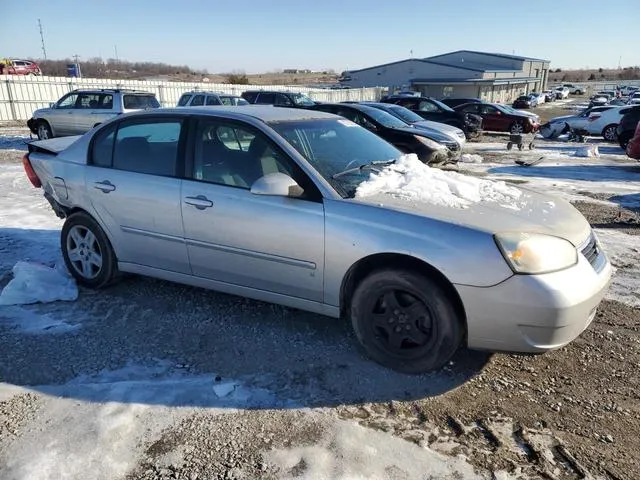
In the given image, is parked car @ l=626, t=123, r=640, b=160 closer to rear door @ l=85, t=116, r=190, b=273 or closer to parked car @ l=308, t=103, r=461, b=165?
parked car @ l=308, t=103, r=461, b=165

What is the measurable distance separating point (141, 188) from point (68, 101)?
1351 centimetres

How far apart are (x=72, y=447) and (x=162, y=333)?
1.26 metres

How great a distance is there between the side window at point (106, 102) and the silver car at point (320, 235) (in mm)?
10978

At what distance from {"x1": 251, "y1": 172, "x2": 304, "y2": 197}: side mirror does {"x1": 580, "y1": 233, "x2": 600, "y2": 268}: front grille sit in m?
1.87

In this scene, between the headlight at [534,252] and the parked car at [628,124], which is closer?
the headlight at [534,252]

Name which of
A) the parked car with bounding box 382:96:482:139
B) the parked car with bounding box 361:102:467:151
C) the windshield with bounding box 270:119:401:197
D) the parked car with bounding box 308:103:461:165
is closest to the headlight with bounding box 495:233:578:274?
the windshield with bounding box 270:119:401:197

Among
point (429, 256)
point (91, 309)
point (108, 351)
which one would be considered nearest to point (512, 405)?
point (429, 256)

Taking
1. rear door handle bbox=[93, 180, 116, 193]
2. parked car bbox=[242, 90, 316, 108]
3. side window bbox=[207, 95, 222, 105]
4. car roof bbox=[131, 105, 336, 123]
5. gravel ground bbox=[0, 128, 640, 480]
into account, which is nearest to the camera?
gravel ground bbox=[0, 128, 640, 480]

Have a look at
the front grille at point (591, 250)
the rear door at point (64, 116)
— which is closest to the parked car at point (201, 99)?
the rear door at point (64, 116)

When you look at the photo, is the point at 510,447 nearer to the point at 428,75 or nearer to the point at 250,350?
the point at 250,350

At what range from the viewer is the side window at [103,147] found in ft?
14.1

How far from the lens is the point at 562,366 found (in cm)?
333

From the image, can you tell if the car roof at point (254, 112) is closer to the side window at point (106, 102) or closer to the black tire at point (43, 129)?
the side window at point (106, 102)

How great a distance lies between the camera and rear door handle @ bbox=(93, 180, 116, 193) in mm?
4117
